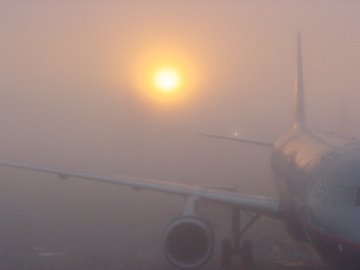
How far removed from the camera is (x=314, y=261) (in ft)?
44.2

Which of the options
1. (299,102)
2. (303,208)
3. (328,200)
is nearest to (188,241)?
(303,208)

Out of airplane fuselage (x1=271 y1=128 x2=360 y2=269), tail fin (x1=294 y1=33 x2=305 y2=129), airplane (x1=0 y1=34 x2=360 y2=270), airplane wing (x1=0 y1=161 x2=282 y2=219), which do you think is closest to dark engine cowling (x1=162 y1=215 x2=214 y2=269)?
airplane (x1=0 y1=34 x2=360 y2=270)

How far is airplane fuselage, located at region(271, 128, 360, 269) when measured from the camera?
Answer: 856cm

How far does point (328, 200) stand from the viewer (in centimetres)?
947

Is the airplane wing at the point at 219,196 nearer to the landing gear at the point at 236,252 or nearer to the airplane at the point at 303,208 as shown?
the airplane at the point at 303,208

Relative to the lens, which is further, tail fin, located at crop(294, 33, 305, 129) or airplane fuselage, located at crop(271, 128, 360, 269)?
tail fin, located at crop(294, 33, 305, 129)

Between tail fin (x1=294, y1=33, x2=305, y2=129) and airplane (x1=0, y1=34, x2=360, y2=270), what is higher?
tail fin (x1=294, y1=33, x2=305, y2=129)

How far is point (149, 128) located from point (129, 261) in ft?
156

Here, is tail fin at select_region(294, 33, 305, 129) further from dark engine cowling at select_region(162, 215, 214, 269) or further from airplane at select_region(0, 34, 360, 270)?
dark engine cowling at select_region(162, 215, 214, 269)

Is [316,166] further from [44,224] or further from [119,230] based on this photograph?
[44,224]

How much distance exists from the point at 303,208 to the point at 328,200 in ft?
3.46

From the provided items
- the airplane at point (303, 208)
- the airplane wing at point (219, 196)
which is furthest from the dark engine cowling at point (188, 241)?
the airplane wing at point (219, 196)

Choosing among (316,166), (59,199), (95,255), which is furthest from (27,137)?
(316,166)

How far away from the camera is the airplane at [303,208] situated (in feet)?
28.9
